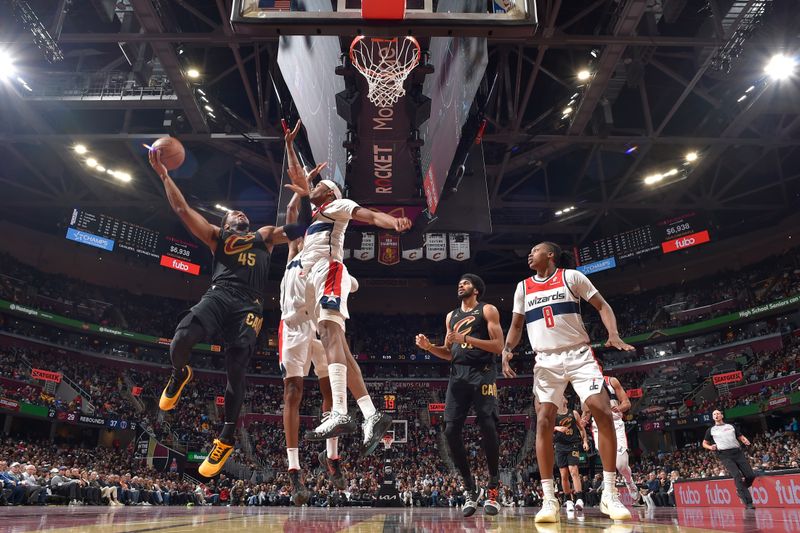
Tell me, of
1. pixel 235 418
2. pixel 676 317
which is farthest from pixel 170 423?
pixel 676 317

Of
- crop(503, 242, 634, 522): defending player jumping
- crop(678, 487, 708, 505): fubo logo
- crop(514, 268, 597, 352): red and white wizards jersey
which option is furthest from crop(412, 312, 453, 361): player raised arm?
crop(678, 487, 708, 505): fubo logo

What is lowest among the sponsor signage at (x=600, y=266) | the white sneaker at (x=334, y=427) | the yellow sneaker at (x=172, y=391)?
the white sneaker at (x=334, y=427)

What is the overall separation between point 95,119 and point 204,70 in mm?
5394

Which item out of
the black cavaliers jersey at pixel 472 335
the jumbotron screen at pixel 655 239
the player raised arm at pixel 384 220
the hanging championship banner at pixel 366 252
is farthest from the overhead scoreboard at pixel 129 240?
the player raised arm at pixel 384 220

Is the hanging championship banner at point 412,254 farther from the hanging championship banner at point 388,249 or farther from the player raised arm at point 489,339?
the player raised arm at point 489,339

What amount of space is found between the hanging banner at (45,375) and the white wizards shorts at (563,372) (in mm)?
26231

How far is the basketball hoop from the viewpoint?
8.98 m

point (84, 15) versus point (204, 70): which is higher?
point (84, 15)

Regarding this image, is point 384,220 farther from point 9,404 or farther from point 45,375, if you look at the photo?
point 45,375

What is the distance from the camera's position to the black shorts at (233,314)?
4695 mm

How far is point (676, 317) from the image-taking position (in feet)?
97.5

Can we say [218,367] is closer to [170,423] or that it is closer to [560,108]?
[170,423]

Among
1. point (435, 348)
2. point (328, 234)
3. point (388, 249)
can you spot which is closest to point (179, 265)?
point (388, 249)

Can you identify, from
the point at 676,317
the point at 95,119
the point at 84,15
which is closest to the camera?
the point at 84,15
